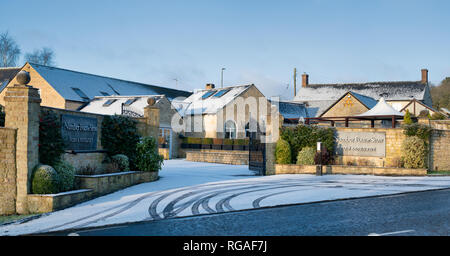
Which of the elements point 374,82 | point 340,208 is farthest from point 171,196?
point 374,82

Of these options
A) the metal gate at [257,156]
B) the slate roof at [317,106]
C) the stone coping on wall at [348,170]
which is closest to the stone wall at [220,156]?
the metal gate at [257,156]

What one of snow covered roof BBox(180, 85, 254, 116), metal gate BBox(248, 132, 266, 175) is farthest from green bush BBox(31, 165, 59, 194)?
snow covered roof BBox(180, 85, 254, 116)

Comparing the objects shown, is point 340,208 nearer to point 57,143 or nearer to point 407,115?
point 57,143

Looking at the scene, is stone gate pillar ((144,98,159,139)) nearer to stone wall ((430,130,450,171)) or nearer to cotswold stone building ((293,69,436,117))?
stone wall ((430,130,450,171))

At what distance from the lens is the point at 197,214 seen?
10.8 meters

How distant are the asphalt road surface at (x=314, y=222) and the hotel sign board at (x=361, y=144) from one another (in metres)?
9.79

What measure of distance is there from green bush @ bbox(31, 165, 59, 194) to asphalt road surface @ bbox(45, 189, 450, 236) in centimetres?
306

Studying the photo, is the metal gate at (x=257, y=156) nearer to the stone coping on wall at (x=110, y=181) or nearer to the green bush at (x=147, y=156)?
the green bush at (x=147, y=156)

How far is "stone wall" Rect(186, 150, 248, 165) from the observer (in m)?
28.9

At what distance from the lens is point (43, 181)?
11.6 metres

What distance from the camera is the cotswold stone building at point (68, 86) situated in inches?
1474

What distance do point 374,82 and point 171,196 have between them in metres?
55.3
